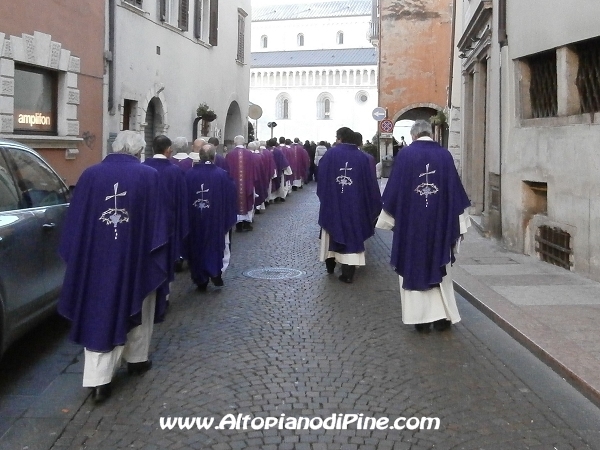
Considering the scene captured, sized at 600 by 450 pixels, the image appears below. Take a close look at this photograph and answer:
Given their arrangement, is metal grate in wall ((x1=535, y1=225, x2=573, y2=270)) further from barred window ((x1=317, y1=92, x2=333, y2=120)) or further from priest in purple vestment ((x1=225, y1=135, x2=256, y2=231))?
barred window ((x1=317, y1=92, x2=333, y2=120))

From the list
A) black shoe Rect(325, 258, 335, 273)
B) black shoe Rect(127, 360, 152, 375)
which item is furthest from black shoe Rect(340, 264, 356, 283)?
black shoe Rect(127, 360, 152, 375)

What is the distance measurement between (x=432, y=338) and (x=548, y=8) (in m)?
5.80

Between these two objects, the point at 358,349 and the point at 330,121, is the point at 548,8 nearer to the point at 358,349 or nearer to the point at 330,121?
the point at 358,349

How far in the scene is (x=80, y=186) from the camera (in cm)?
513

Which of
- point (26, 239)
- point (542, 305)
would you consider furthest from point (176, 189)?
point (542, 305)

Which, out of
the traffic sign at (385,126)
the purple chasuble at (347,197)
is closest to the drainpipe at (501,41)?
the purple chasuble at (347,197)

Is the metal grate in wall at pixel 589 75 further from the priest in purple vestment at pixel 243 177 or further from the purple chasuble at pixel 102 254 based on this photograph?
the priest in purple vestment at pixel 243 177

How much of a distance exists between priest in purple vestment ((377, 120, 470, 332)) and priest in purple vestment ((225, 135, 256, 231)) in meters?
8.24

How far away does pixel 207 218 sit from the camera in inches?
349

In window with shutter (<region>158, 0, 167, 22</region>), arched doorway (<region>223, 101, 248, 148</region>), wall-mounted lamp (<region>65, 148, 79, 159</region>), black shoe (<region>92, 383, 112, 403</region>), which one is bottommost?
black shoe (<region>92, 383, 112, 403</region>)

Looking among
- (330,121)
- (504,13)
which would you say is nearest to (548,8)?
(504,13)

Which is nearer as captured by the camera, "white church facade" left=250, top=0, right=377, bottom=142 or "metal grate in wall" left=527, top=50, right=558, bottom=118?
"metal grate in wall" left=527, top=50, right=558, bottom=118

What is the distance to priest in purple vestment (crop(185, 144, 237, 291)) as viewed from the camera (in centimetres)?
877

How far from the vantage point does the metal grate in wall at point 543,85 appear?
36.2 ft
